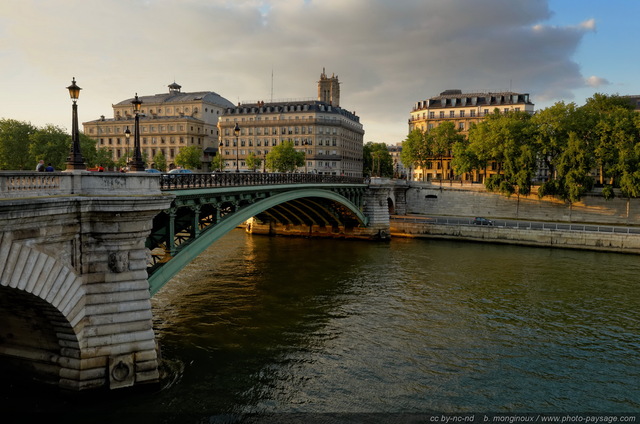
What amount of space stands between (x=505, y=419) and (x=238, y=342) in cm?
1103

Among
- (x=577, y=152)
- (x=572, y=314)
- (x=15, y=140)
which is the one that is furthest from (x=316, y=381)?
(x=15, y=140)

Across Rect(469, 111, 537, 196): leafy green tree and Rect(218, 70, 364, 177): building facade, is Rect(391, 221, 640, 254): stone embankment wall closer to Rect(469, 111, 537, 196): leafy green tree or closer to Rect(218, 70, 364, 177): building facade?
Rect(469, 111, 537, 196): leafy green tree

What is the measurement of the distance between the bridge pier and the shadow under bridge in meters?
2.99

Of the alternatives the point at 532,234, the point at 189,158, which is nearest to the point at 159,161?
the point at 189,158

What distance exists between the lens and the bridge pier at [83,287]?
1278cm

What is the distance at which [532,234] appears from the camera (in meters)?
47.9

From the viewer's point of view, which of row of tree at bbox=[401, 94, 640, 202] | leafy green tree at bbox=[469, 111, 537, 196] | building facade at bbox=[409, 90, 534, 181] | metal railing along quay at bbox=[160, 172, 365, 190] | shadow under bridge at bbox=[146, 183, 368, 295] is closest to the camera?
shadow under bridge at bbox=[146, 183, 368, 295]

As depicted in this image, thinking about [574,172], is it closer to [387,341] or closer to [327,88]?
[387,341]

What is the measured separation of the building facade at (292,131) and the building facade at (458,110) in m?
16.3

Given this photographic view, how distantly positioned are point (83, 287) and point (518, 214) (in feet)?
196

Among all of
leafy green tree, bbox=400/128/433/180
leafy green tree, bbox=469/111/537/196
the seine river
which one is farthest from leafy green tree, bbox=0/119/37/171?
leafy green tree, bbox=469/111/537/196

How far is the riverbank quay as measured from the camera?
147 feet

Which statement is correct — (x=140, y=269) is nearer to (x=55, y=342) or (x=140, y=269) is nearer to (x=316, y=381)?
(x=55, y=342)

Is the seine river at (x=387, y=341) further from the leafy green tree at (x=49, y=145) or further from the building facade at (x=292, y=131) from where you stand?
the building facade at (x=292, y=131)
